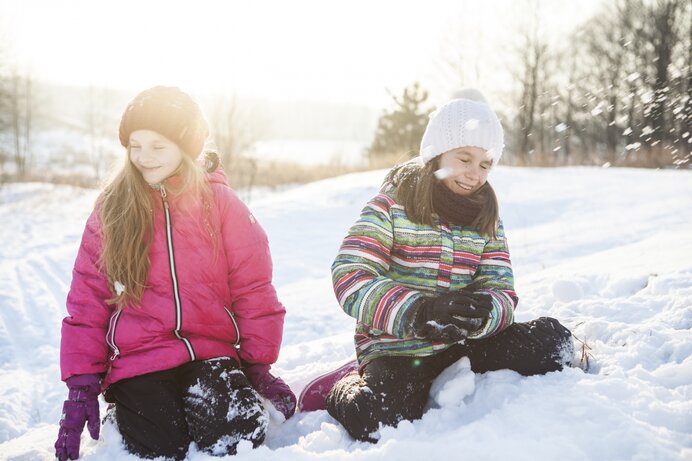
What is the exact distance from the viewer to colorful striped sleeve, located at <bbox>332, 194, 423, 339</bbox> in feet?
6.21

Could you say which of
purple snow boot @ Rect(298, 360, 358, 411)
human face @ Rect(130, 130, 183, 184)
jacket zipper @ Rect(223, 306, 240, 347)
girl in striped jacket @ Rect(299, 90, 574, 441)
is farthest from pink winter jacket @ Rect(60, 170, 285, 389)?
girl in striped jacket @ Rect(299, 90, 574, 441)

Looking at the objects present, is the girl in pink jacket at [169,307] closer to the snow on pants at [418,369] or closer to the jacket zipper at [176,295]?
the jacket zipper at [176,295]

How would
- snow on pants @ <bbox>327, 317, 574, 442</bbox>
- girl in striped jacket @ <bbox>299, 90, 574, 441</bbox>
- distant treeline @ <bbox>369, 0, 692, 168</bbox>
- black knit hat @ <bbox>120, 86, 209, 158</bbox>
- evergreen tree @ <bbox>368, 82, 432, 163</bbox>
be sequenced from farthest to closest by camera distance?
evergreen tree @ <bbox>368, 82, 432, 163</bbox>, distant treeline @ <bbox>369, 0, 692, 168</bbox>, black knit hat @ <bbox>120, 86, 209, 158</bbox>, girl in striped jacket @ <bbox>299, 90, 574, 441</bbox>, snow on pants @ <bbox>327, 317, 574, 442</bbox>

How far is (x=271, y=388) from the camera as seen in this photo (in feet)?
7.13

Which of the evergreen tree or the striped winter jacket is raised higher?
the evergreen tree

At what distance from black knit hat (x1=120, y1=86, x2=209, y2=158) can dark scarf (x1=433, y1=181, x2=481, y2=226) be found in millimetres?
1114

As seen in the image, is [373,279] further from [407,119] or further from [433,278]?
[407,119]

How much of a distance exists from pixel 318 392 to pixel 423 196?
99cm

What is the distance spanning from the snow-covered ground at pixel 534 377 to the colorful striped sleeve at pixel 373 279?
0.38m

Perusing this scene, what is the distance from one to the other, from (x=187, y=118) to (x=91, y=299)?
34.4 inches

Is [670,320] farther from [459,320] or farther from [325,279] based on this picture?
[325,279]

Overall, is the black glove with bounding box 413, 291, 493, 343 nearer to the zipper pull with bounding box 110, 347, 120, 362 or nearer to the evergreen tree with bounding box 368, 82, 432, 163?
the zipper pull with bounding box 110, 347, 120, 362

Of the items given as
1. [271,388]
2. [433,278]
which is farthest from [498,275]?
[271,388]

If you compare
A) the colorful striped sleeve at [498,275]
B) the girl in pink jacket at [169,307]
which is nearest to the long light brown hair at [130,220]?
the girl in pink jacket at [169,307]
